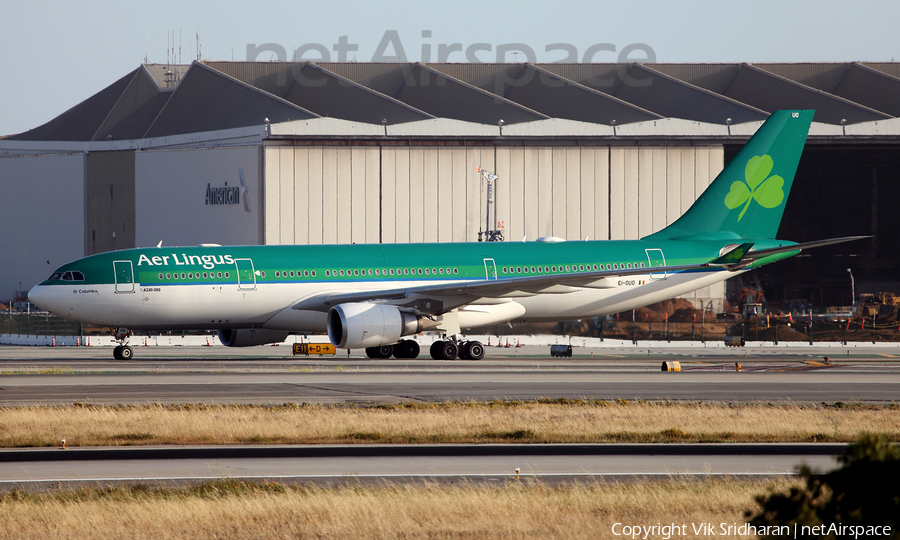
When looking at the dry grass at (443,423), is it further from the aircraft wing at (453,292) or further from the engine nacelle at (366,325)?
the aircraft wing at (453,292)

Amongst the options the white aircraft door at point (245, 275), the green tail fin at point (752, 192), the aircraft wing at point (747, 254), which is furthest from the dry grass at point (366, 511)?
the green tail fin at point (752, 192)

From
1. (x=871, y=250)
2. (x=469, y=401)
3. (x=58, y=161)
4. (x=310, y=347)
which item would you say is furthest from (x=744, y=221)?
(x=58, y=161)

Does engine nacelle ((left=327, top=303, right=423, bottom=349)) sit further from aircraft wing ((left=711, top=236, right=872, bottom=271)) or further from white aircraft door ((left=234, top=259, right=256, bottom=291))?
aircraft wing ((left=711, top=236, right=872, bottom=271))

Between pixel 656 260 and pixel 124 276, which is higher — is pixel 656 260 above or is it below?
above

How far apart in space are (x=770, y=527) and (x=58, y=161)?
93961mm

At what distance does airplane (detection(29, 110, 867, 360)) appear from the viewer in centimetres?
3906

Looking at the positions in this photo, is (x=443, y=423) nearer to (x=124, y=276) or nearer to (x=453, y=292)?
(x=453, y=292)

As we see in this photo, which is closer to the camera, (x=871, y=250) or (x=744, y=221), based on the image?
(x=744, y=221)

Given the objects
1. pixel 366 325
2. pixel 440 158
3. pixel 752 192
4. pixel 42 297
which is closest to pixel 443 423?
pixel 366 325

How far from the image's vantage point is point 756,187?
48.1 m

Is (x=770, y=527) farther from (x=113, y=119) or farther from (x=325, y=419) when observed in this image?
(x=113, y=119)

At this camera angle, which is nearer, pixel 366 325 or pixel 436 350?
pixel 366 325

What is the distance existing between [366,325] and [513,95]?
52537 millimetres

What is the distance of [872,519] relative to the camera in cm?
842
